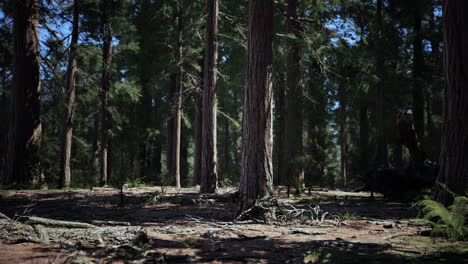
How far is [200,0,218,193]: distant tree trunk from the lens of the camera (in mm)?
11180

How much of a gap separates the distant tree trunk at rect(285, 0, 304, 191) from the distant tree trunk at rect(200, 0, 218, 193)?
3707 mm

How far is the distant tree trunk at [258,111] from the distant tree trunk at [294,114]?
708 centimetres

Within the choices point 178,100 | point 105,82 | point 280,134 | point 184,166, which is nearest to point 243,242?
point 178,100

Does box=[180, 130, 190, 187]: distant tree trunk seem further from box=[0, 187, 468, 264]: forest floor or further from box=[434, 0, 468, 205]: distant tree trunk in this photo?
box=[434, 0, 468, 205]: distant tree trunk

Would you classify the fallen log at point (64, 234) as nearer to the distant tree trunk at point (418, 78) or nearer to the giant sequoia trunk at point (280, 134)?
the giant sequoia trunk at point (280, 134)

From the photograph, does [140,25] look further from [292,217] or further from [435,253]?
[435,253]

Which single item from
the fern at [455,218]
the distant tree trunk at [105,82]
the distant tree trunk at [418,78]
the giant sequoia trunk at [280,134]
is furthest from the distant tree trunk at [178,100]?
the distant tree trunk at [418,78]

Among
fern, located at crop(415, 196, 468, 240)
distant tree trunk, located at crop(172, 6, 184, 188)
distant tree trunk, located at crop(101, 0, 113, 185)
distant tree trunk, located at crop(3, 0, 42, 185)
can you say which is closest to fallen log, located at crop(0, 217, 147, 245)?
fern, located at crop(415, 196, 468, 240)

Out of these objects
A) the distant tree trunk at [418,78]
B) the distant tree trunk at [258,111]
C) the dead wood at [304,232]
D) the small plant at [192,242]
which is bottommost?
the dead wood at [304,232]

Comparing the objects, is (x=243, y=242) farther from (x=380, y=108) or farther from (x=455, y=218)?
(x=380, y=108)

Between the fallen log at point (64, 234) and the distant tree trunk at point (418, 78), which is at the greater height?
the distant tree trunk at point (418, 78)

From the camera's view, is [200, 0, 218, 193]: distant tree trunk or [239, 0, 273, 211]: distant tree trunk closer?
[239, 0, 273, 211]: distant tree trunk

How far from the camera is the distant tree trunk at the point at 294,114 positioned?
13.9 m

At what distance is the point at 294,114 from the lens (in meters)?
14.6
